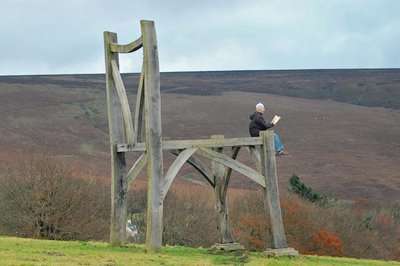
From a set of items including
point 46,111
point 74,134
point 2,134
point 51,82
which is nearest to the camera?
point 2,134

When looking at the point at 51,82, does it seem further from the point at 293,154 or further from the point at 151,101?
the point at 151,101

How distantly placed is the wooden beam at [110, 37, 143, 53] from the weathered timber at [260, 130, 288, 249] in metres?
Answer: 3.53

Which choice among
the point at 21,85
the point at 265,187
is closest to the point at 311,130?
the point at 21,85

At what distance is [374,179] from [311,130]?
27.5 m

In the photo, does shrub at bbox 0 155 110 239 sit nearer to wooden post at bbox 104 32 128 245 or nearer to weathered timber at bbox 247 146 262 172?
wooden post at bbox 104 32 128 245

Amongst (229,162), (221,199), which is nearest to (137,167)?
(229,162)

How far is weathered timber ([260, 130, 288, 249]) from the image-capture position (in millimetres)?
20141

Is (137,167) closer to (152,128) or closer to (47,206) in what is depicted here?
(152,128)

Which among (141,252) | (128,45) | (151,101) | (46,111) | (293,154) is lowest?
(141,252)

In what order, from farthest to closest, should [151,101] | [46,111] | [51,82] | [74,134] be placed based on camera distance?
[51,82]
[46,111]
[74,134]
[151,101]

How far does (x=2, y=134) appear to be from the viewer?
12412 cm

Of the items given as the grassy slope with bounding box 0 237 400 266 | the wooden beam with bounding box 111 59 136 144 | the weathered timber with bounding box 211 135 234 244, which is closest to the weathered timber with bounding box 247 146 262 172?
the weathered timber with bounding box 211 135 234 244

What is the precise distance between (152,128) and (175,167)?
123 cm

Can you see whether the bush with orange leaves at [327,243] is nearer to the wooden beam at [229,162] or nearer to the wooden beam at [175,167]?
the wooden beam at [229,162]
